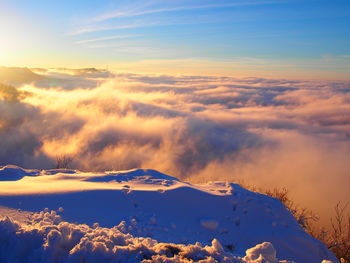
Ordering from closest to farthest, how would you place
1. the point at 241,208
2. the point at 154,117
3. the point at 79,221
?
1. the point at 79,221
2. the point at 241,208
3. the point at 154,117

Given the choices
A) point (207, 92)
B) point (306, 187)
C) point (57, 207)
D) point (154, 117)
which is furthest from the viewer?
point (207, 92)

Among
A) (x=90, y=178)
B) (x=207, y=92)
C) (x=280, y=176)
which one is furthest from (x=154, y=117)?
(x=207, y=92)

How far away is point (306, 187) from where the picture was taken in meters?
37.3

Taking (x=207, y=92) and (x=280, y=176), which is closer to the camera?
(x=280, y=176)

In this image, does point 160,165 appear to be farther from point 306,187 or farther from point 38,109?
point 38,109

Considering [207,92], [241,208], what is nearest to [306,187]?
[241,208]

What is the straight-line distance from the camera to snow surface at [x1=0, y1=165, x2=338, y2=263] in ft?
7.49

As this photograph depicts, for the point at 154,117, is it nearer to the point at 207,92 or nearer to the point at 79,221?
the point at 79,221

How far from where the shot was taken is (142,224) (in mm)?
Answer: 3496

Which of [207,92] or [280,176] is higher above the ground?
[207,92]

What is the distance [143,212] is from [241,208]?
5.46ft

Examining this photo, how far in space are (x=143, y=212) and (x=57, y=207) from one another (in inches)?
48.2

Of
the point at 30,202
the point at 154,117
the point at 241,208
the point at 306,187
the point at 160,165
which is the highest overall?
the point at 30,202

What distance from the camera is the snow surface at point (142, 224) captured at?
228 centimetres
